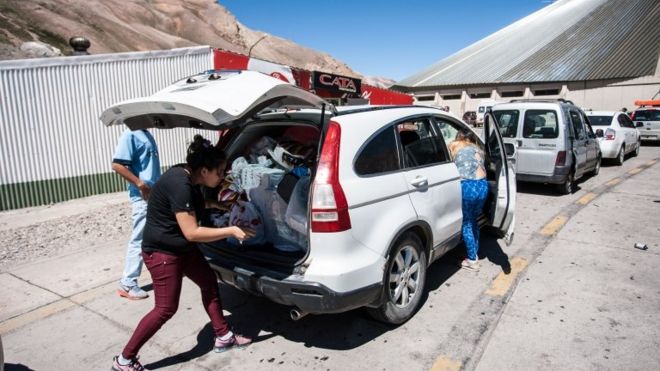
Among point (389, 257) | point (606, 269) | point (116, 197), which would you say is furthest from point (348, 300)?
point (116, 197)

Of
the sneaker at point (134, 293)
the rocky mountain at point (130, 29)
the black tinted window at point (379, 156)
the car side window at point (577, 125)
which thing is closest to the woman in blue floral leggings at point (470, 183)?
the black tinted window at point (379, 156)

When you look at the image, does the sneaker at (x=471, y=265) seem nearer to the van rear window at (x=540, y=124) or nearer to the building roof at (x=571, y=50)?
the van rear window at (x=540, y=124)

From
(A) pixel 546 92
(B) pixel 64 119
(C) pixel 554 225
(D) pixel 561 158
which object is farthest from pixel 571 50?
(B) pixel 64 119

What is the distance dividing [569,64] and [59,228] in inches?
1510

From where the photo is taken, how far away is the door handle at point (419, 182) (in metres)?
3.44

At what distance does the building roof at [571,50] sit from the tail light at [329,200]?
3640 centimetres

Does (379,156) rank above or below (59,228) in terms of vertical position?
above

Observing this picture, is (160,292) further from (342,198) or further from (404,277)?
(404,277)

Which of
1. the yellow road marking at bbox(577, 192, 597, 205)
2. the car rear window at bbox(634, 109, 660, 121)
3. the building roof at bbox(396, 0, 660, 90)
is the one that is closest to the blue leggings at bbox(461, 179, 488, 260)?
the yellow road marking at bbox(577, 192, 597, 205)

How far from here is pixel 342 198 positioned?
2.84m

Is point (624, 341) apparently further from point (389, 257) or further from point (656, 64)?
point (656, 64)

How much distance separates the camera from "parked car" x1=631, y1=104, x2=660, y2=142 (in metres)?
17.3

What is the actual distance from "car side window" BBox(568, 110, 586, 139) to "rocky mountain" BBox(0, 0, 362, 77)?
21.1 ft

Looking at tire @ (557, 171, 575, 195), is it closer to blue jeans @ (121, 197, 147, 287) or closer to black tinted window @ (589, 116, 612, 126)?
black tinted window @ (589, 116, 612, 126)
